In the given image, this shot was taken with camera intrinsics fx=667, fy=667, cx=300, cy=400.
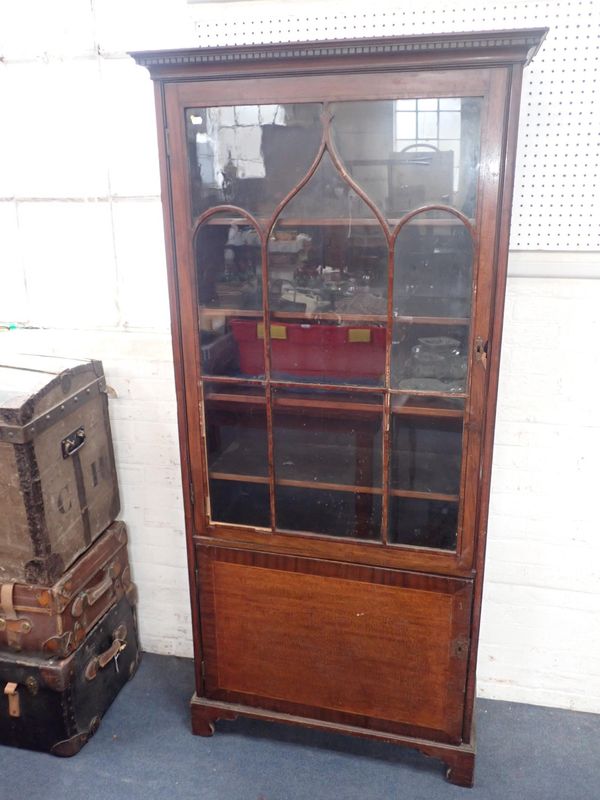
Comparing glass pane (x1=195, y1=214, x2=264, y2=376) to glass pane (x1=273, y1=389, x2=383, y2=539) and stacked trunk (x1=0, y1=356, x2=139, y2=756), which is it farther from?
stacked trunk (x1=0, y1=356, x2=139, y2=756)

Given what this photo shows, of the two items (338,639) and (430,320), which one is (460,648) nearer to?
(338,639)

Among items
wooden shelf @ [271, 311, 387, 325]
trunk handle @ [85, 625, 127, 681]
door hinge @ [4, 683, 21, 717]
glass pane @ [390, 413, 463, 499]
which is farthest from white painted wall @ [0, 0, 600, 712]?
door hinge @ [4, 683, 21, 717]

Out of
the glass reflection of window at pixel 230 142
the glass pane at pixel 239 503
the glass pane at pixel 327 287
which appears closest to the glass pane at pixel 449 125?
the glass pane at pixel 327 287

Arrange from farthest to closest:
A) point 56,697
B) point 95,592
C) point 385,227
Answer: point 95,592
point 56,697
point 385,227

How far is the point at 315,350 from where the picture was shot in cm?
170

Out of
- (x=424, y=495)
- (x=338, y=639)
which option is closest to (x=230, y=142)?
(x=424, y=495)

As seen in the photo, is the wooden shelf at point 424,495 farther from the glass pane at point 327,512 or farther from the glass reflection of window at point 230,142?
the glass reflection of window at point 230,142

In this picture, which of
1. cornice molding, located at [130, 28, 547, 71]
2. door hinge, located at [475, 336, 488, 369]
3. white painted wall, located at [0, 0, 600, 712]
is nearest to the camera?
cornice molding, located at [130, 28, 547, 71]

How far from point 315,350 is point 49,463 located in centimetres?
83

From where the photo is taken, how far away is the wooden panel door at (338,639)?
1.79 m

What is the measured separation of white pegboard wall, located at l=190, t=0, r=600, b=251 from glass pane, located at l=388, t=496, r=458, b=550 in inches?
30.1

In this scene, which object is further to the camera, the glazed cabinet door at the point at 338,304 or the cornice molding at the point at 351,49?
the glazed cabinet door at the point at 338,304

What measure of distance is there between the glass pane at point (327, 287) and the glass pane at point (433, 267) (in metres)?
0.05

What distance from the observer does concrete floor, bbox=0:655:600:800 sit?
6.32ft
